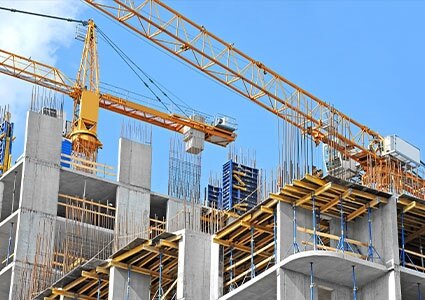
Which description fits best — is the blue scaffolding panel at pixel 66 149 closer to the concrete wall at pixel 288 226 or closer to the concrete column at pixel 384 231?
the concrete wall at pixel 288 226

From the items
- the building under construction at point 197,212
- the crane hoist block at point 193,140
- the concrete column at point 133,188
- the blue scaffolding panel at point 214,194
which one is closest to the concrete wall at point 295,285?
the building under construction at point 197,212

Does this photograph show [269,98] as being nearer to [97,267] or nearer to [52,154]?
[52,154]

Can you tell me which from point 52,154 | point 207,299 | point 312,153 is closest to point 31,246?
point 52,154

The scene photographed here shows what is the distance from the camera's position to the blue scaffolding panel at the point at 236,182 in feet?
258

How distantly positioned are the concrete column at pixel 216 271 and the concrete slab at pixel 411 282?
7.25 metres

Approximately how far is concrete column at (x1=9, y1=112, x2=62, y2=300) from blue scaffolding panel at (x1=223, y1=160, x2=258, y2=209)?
1734cm

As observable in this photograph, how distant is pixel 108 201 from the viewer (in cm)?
6588

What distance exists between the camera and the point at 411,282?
4375 cm

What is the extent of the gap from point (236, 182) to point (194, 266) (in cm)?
3162

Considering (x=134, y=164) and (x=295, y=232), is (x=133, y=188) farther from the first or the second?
(x=295, y=232)

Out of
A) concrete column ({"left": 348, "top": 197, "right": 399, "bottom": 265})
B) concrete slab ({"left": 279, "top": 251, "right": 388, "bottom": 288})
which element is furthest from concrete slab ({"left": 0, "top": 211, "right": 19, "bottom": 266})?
concrete column ({"left": 348, "top": 197, "right": 399, "bottom": 265})

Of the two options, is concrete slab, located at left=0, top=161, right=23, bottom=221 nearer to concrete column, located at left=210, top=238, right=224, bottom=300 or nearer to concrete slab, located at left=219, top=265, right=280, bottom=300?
concrete column, located at left=210, top=238, right=224, bottom=300

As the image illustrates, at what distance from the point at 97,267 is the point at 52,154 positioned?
569 inches

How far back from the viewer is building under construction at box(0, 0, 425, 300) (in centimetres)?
4325
